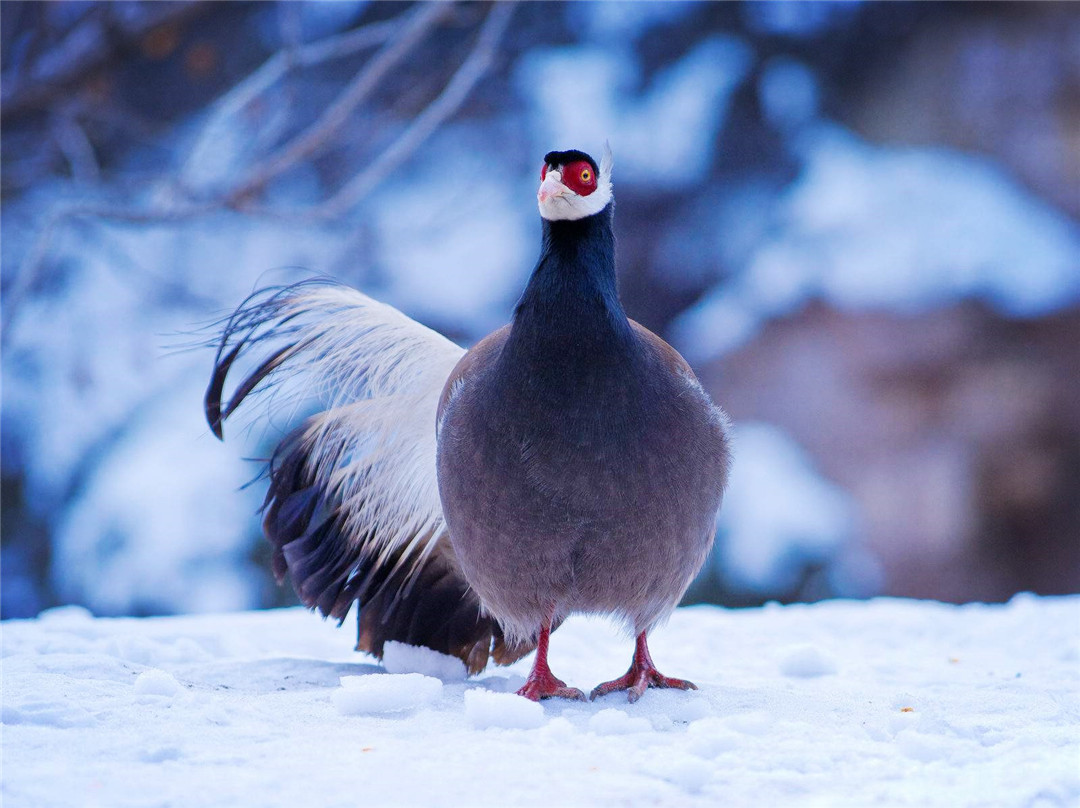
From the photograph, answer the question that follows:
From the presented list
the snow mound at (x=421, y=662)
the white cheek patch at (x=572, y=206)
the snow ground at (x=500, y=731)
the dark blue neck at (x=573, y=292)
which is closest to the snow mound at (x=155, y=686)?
the snow ground at (x=500, y=731)

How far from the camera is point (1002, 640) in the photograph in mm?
3705

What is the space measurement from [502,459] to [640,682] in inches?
27.8

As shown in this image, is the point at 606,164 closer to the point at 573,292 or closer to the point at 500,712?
the point at 573,292

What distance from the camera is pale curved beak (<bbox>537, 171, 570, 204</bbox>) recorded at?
8.50 ft

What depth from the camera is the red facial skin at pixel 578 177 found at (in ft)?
8.60

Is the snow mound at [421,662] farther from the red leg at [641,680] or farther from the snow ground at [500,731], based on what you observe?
the red leg at [641,680]

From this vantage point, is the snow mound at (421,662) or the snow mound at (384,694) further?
the snow mound at (421,662)

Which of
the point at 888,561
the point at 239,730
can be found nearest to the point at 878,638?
the point at 239,730

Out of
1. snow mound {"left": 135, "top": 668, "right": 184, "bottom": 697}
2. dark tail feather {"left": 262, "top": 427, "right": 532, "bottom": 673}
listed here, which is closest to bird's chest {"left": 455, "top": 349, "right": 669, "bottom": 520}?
dark tail feather {"left": 262, "top": 427, "right": 532, "bottom": 673}

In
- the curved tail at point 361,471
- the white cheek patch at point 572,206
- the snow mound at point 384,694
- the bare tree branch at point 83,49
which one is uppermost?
the bare tree branch at point 83,49

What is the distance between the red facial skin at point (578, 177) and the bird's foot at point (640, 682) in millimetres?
1246

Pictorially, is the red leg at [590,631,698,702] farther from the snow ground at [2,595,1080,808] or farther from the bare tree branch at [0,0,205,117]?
the bare tree branch at [0,0,205,117]

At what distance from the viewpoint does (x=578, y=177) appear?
2627 mm

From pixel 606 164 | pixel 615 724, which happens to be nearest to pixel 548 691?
pixel 615 724
